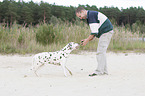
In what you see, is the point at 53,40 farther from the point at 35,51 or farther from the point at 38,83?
the point at 38,83

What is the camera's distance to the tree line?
167ft

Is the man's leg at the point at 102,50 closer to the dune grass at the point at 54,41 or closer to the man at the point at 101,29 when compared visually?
the man at the point at 101,29

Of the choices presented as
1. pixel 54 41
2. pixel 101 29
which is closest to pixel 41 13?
pixel 54 41

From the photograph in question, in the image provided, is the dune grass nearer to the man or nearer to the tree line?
the man

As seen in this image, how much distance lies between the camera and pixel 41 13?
190 feet

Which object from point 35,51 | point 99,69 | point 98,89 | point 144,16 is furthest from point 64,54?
point 144,16

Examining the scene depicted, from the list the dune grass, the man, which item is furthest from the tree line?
the man

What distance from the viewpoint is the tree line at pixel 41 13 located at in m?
50.8

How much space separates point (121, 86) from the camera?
13.3 feet

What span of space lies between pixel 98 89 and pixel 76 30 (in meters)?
9.06

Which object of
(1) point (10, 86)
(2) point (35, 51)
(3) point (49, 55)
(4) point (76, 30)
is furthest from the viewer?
(4) point (76, 30)

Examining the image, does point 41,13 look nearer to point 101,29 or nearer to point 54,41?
point 54,41

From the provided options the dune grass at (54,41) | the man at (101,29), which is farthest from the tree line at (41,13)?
the man at (101,29)

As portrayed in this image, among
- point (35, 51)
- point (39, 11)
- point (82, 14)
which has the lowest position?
point (35, 51)
